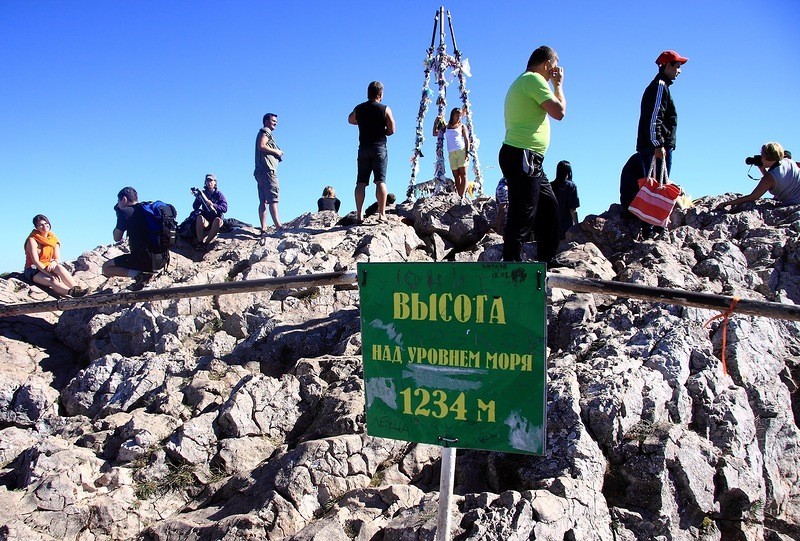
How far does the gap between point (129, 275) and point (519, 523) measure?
7374 millimetres

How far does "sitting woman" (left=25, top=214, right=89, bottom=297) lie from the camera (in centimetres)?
938

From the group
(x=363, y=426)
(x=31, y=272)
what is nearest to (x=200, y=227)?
(x=31, y=272)

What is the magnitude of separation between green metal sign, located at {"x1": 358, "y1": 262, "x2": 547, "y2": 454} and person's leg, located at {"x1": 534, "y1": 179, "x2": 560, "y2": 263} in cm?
342

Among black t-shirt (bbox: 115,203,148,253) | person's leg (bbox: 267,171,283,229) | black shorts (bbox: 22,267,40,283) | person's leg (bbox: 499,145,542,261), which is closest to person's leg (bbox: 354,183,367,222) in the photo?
person's leg (bbox: 267,171,283,229)

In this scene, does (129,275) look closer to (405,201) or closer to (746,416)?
(405,201)

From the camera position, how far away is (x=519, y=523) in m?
3.41

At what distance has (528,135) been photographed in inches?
234

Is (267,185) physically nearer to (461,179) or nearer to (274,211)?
(274,211)

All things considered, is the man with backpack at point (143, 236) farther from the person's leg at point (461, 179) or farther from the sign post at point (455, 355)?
the sign post at point (455, 355)

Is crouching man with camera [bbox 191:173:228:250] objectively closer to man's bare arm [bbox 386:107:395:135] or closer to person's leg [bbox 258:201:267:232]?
person's leg [bbox 258:201:267:232]

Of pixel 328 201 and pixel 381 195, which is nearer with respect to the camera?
pixel 381 195

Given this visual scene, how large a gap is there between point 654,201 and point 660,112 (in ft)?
3.97

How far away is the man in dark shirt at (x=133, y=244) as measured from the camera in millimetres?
8945

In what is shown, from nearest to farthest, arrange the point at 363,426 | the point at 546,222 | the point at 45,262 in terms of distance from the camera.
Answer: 1. the point at 363,426
2. the point at 546,222
3. the point at 45,262
